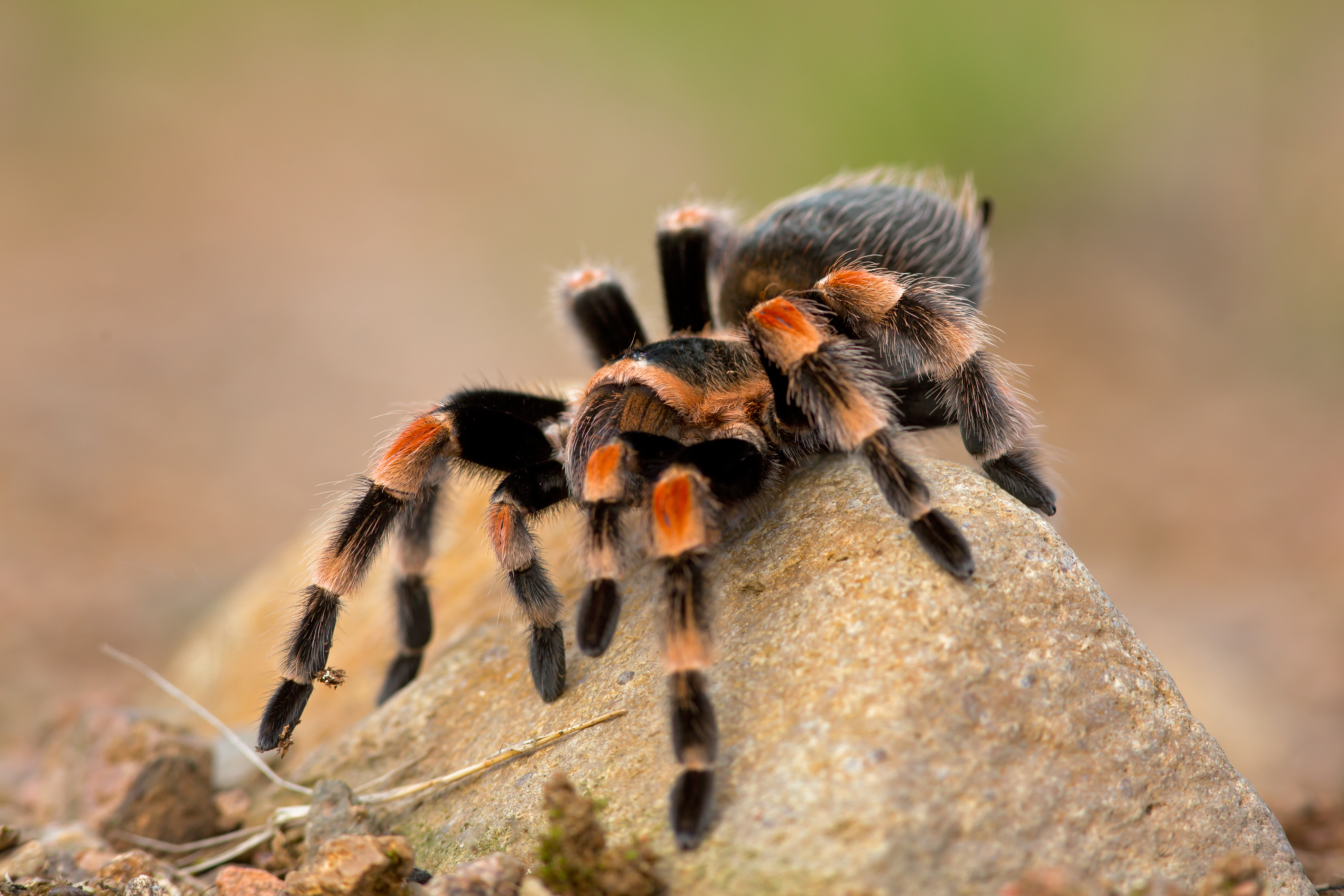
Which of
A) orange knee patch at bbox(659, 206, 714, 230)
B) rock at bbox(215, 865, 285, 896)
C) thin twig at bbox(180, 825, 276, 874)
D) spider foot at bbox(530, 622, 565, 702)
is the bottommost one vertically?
rock at bbox(215, 865, 285, 896)

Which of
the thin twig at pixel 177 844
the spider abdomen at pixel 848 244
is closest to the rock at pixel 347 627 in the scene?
the thin twig at pixel 177 844

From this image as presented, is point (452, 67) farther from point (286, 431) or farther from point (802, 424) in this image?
point (802, 424)

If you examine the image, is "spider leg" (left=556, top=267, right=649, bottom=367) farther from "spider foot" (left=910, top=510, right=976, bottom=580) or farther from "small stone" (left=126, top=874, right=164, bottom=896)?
"small stone" (left=126, top=874, right=164, bottom=896)

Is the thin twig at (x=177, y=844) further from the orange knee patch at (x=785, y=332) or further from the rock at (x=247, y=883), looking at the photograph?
the orange knee patch at (x=785, y=332)

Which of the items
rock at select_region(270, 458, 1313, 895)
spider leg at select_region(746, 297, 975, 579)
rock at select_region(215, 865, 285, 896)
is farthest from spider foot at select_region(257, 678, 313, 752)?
spider leg at select_region(746, 297, 975, 579)

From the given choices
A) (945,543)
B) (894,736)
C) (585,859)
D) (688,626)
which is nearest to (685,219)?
(945,543)

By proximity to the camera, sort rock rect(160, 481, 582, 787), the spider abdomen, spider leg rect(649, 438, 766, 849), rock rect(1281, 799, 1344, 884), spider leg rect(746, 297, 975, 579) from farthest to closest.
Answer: rock rect(160, 481, 582, 787)
the spider abdomen
rock rect(1281, 799, 1344, 884)
spider leg rect(746, 297, 975, 579)
spider leg rect(649, 438, 766, 849)

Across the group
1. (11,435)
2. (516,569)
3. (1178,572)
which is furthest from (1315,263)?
(11,435)
